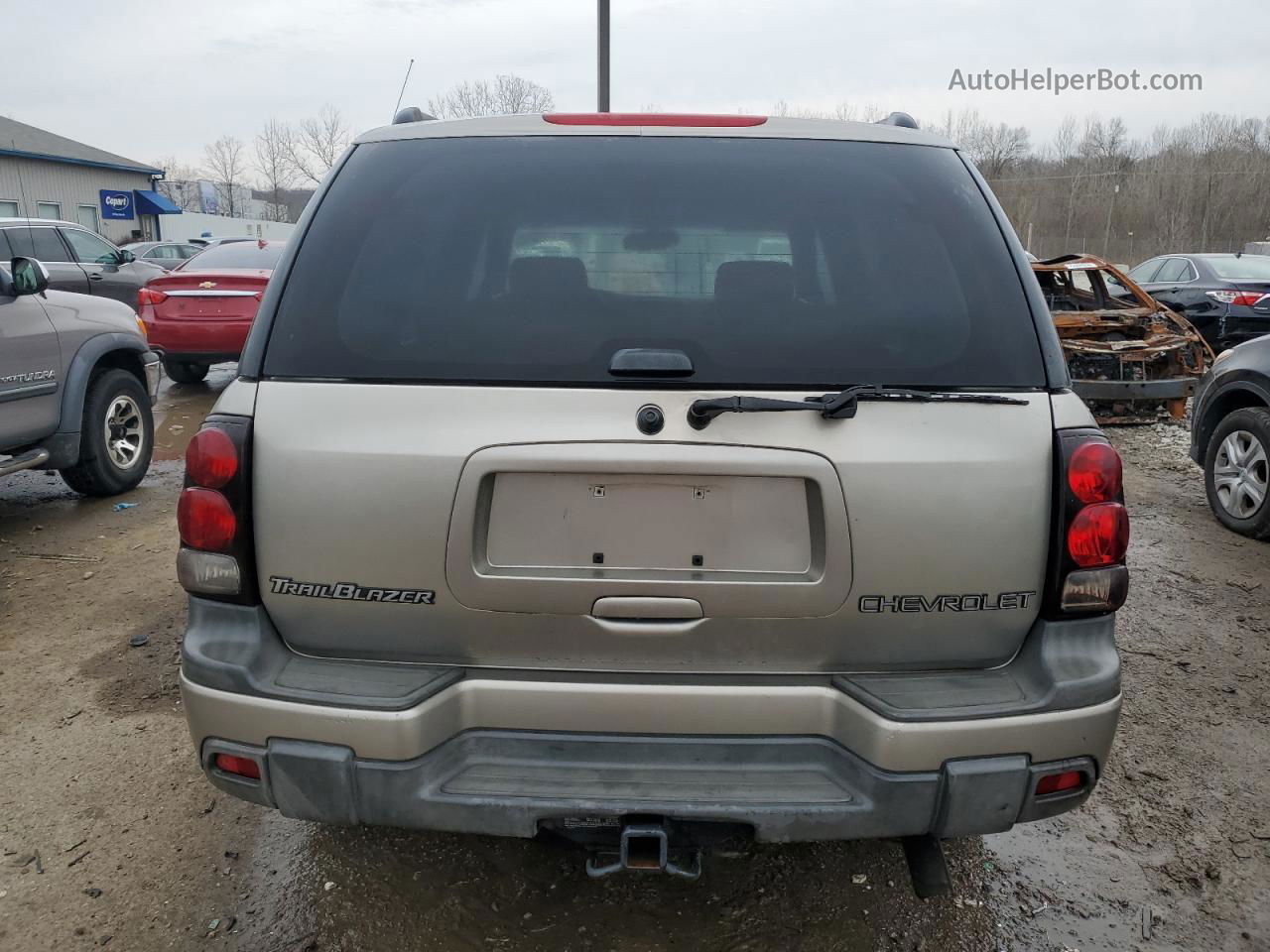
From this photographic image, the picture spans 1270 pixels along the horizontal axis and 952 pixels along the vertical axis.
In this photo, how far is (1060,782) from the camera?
1974 mm

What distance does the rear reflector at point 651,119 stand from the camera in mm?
2312

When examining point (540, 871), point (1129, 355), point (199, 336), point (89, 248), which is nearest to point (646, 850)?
point (540, 871)

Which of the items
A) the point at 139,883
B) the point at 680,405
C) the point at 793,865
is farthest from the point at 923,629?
the point at 139,883

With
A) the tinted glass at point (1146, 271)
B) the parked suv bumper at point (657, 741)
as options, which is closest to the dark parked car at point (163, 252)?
the tinted glass at point (1146, 271)

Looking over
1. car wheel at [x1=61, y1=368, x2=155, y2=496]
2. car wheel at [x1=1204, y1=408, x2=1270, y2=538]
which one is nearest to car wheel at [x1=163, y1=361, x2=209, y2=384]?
car wheel at [x1=61, y1=368, x2=155, y2=496]

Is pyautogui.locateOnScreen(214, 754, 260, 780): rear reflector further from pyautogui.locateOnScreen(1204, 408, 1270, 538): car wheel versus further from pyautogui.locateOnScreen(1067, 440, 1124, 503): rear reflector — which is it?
pyautogui.locateOnScreen(1204, 408, 1270, 538): car wheel

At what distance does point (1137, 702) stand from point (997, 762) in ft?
7.30

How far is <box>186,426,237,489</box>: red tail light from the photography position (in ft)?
6.39

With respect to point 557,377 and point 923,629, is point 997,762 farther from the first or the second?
point 557,377

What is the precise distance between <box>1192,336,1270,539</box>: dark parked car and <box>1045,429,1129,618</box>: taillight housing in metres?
4.48

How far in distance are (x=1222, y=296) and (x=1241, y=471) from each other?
7.78 m

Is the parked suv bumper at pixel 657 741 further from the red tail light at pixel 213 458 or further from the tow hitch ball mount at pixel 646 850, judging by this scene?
the red tail light at pixel 213 458

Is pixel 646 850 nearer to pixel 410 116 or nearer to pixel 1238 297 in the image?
pixel 410 116

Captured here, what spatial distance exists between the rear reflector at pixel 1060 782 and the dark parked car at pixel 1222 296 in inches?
482
